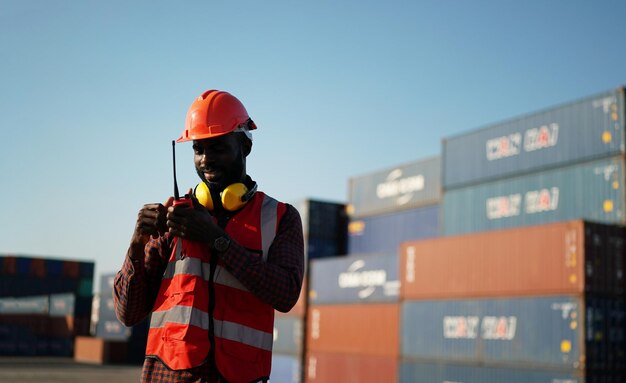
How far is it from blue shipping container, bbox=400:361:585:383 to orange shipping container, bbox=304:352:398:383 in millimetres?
1176

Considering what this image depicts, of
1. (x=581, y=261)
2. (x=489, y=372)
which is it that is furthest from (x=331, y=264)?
(x=581, y=261)

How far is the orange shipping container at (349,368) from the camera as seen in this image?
86.7 feet

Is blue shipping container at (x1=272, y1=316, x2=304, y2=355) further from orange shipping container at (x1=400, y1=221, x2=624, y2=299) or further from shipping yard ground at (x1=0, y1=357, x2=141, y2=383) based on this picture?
shipping yard ground at (x1=0, y1=357, x2=141, y2=383)

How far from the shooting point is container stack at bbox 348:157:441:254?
101 ft

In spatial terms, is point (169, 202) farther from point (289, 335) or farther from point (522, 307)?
point (289, 335)

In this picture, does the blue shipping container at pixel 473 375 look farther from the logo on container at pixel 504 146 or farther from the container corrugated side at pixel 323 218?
the container corrugated side at pixel 323 218

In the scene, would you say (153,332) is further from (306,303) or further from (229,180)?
(306,303)

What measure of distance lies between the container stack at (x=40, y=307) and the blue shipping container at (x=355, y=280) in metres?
39.2

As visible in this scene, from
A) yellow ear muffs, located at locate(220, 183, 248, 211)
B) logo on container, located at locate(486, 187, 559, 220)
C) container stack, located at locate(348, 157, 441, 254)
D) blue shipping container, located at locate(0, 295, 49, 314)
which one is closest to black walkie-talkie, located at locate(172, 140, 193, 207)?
yellow ear muffs, located at locate(220, 183, 248, 211)

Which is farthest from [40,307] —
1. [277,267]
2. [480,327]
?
[277,267]

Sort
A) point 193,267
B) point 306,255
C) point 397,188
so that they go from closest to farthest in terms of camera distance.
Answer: point 193,267 < point 397,188 < point 306,255

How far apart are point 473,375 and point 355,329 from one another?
7.25 metres

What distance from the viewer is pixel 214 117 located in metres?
3.10

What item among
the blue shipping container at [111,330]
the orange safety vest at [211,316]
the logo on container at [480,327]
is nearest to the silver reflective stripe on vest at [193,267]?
the orange safety vest at [211,316]
